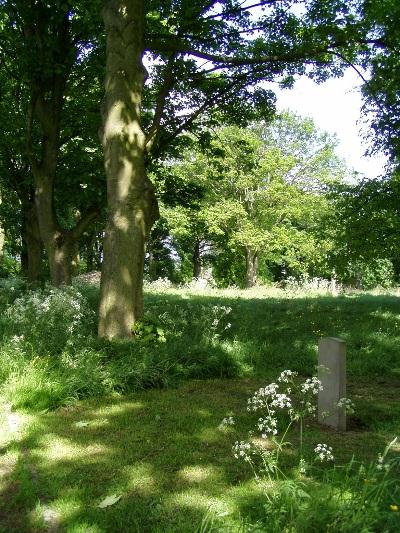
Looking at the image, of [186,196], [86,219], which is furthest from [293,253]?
[86,219]

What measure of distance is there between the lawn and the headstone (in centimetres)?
16

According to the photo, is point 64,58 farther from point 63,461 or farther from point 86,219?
point 63,461

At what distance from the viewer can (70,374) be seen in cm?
618

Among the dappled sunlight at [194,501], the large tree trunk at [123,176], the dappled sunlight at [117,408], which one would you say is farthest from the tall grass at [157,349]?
the dappled sunlight at [194,501]

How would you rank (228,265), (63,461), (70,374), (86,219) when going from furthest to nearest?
(228,265) → (86,219) → (70,374) → (63,461)

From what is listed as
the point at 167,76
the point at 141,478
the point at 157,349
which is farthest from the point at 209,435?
the point at 167,76

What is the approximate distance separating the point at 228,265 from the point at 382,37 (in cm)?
3666

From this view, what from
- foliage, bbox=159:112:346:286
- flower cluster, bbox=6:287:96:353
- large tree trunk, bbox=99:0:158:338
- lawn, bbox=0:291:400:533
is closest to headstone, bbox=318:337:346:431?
lawn, bbox=0:291:400:533

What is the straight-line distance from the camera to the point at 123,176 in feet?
27.2

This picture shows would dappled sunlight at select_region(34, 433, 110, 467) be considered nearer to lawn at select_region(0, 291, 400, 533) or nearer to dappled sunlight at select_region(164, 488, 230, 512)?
lawn at select_region(0, 291, 400, 533)

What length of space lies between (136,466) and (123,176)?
5.34m

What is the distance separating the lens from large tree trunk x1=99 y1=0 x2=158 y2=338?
8195 millimetres

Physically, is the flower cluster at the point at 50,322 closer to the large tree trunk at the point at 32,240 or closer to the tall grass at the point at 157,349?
the tall grass at the point at 157,349

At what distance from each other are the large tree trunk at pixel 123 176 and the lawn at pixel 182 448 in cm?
92
